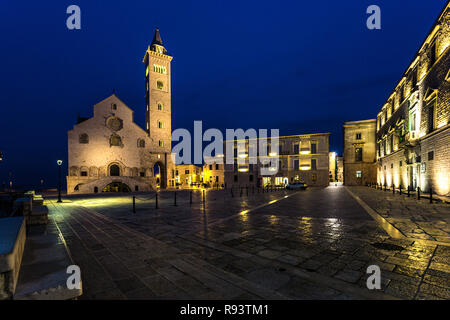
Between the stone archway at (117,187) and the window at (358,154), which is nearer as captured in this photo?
the stone archway at (117,187)

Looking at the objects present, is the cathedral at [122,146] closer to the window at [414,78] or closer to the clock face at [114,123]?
the clock face at [114,123]

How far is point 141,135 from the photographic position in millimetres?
33375

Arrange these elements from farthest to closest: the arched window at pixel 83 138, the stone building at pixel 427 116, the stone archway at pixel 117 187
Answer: the stone archway at pixel 117 187
the arched window at pixel 83 138
the stone building at pixel 427 116

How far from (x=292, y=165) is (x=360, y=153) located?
11.8 meters

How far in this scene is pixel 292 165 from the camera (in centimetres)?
4150

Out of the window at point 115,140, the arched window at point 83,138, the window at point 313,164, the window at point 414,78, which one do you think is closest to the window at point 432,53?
the window at point 414,78

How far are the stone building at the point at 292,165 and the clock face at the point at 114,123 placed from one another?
22.6 meters

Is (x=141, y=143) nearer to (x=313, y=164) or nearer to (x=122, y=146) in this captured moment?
(x=122, y=146)

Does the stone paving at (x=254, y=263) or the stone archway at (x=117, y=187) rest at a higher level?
the stone paving at (x=254, y=263)

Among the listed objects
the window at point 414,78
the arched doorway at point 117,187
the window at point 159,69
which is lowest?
the arched doorway at point 117,187

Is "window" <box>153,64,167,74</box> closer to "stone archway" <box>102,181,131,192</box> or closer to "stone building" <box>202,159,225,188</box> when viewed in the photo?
"stone archway" <box>102,181,131,192</box>

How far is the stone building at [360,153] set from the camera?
1442 inches
